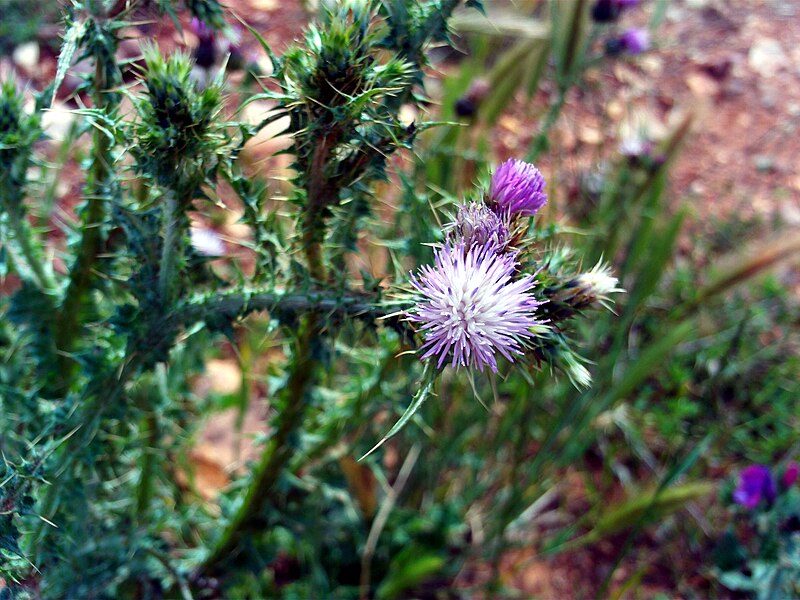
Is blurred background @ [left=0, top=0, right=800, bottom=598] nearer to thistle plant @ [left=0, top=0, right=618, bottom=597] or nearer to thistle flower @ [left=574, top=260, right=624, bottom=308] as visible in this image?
thistle plant @ [left=0, top=0, right=618, bottom=597]

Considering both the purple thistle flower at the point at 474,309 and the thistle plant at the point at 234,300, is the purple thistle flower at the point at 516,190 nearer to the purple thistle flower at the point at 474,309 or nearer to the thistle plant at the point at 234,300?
the thistle plant at the point at 234,300

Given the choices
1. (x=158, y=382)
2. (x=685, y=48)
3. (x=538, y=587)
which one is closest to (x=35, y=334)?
(x=158, y=382)

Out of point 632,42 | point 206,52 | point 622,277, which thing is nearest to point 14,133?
point 206,52

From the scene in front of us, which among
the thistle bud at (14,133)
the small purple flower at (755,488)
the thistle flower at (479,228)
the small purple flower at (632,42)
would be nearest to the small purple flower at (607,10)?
the small purple flower at (632,42)

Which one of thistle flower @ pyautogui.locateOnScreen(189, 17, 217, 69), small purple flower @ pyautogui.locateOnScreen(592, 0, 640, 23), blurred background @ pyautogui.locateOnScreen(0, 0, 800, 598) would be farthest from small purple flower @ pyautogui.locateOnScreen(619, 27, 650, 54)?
thistle flower @ pyautogui.locateOnScreen(189, 17, 217, 69)

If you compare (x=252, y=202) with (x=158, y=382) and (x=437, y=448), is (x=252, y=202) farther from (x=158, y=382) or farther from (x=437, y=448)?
(x=437, y=448)
